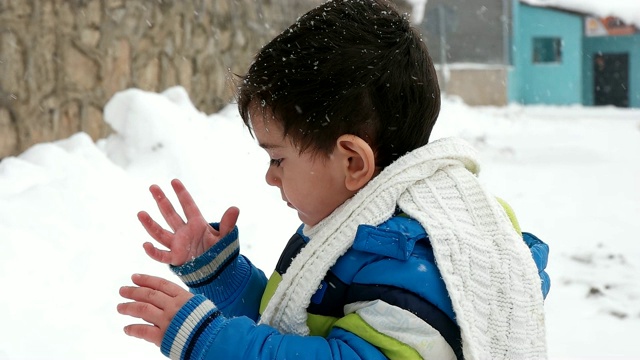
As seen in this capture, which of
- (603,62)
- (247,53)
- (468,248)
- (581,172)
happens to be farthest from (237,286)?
(603,62)

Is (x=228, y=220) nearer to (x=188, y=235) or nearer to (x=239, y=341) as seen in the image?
(x=188, y=235)

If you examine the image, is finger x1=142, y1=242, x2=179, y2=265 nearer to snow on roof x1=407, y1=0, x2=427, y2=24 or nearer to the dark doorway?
snow on roof x1=407, y1=0, x2=427, y2=24

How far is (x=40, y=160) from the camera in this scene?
4.24m

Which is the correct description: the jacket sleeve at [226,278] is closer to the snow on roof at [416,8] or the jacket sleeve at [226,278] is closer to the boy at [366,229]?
the boy at [366,229]

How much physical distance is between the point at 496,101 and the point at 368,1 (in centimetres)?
1855

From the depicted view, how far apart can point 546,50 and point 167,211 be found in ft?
71.7

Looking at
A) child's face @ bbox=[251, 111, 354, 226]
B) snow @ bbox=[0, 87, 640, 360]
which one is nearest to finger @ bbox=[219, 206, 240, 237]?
child's face @ bbox=[251, 111, 354, 226]

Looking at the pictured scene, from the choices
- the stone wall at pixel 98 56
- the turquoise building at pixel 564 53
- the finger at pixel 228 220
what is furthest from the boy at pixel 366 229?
the turquoise building at pixel 564 53

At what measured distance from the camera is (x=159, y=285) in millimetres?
1376

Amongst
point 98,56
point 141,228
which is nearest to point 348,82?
point 141,228

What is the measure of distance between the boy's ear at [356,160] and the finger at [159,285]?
0.36 m

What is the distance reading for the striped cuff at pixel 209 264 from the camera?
5.36 feet

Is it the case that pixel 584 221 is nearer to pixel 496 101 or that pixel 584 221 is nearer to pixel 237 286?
pixel 237 286

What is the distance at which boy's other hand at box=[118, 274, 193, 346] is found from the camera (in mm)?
1323
